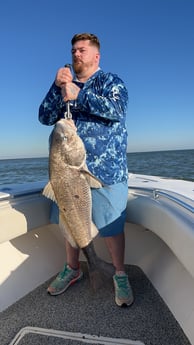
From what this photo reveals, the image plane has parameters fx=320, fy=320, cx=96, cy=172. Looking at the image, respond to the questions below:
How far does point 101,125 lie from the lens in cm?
270

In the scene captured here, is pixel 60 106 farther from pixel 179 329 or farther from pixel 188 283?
pixel 179 329

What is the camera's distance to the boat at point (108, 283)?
2.47m

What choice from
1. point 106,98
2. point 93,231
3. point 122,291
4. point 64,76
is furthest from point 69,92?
point 122,291

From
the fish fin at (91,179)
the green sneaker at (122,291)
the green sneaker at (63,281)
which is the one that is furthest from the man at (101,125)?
the green sneaker at (63,281)

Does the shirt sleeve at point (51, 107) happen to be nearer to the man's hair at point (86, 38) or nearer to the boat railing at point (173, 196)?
the man's hair at point (86, 38)

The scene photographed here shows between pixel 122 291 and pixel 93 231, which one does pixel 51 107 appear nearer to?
pixel 93 231

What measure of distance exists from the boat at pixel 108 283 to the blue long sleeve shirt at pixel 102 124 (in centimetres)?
58

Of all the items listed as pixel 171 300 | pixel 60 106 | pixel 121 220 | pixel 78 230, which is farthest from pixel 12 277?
pixel 60 106

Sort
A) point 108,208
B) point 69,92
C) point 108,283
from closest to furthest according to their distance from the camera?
point 69,92 → point 108,208 → point 108,283

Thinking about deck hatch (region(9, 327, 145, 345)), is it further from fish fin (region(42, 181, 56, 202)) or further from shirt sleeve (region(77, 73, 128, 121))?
shirt sleeve (region(77, 73, 128, 121))

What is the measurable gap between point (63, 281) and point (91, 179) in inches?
50.6

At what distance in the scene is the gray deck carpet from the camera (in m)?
2.48

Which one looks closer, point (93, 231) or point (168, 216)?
point (168, 216)

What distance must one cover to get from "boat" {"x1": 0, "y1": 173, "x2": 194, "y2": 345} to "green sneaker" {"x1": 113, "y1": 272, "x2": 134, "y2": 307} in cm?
6
